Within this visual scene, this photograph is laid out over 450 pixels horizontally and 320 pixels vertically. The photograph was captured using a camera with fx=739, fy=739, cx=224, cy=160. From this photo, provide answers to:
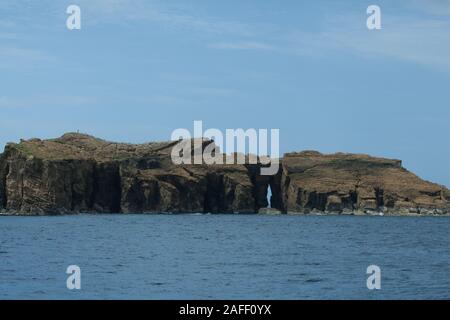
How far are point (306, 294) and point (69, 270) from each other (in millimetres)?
18324

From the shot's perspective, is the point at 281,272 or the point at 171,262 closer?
the point at 281,272

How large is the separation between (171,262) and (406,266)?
64.6 ft

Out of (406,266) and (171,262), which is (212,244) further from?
(406,266)

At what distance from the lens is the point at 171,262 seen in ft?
205

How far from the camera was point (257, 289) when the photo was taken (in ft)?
148
